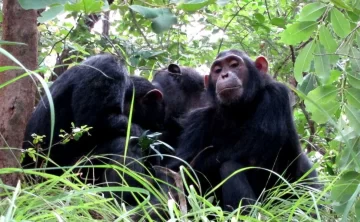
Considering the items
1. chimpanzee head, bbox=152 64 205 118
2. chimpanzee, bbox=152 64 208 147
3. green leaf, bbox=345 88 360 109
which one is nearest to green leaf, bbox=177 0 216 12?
green leaf, bbox=345 88 360 109

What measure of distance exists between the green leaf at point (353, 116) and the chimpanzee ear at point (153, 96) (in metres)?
2.53

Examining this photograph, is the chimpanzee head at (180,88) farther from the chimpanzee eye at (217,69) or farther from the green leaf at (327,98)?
the green leaf at (327,98)

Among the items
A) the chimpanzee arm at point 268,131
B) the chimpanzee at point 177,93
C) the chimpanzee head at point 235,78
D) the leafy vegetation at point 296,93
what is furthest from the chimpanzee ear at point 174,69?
the chimpanzee arm at point 268,131

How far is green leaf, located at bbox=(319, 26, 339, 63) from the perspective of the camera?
3207 mm

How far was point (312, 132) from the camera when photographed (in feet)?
19.2

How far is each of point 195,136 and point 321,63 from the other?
1.84 metres

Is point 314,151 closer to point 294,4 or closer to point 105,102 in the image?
point 294,4

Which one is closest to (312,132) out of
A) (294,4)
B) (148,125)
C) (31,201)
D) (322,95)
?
(294,4)

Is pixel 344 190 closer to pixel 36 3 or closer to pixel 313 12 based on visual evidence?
pixel 313 12

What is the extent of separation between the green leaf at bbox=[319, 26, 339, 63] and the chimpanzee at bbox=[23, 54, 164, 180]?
183 cm

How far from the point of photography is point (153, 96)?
212 inches

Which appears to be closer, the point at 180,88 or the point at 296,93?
the point at 296,93

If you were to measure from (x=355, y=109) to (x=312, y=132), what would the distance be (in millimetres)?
2820

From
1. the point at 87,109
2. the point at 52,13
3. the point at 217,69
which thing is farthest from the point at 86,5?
the point at 217,69
